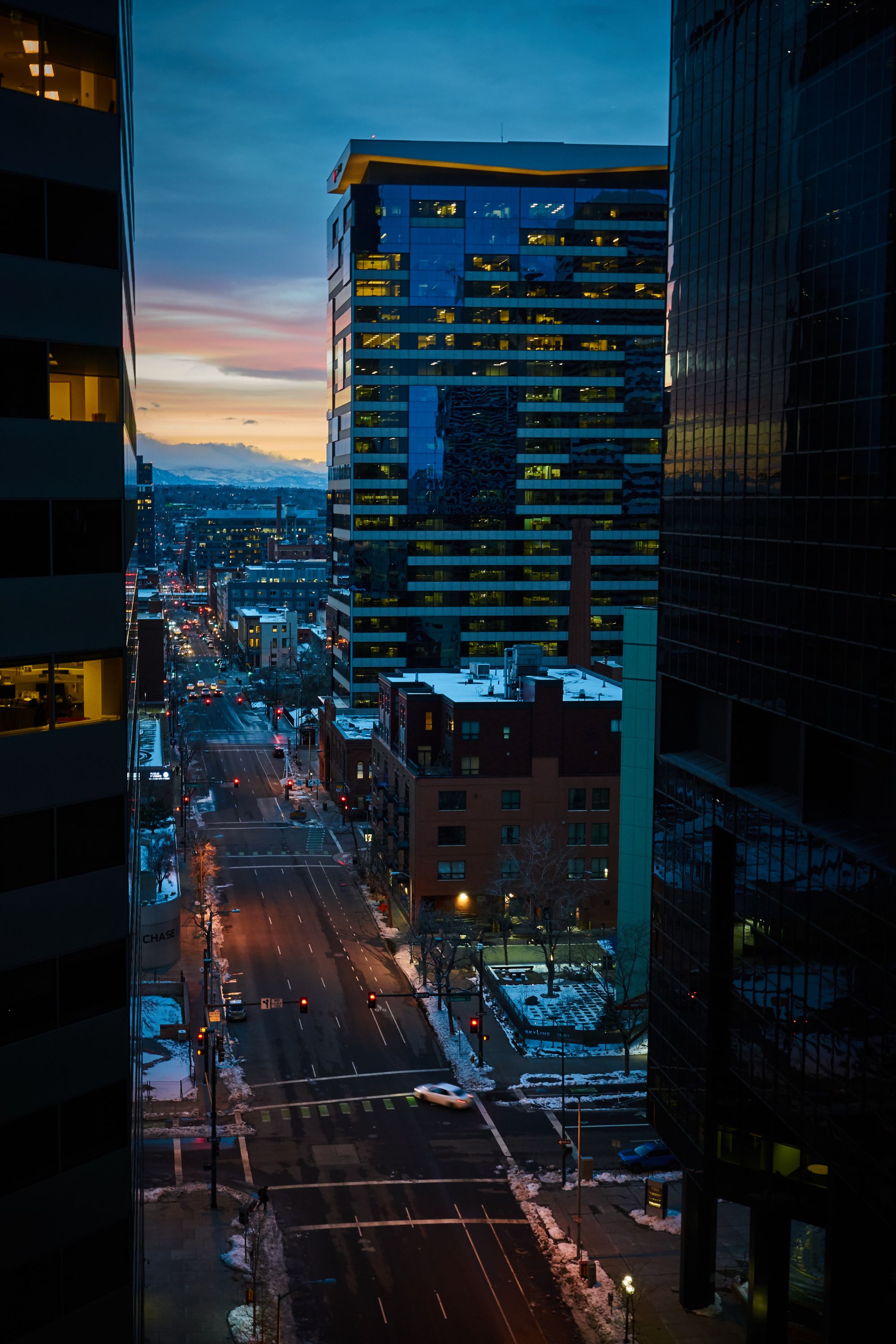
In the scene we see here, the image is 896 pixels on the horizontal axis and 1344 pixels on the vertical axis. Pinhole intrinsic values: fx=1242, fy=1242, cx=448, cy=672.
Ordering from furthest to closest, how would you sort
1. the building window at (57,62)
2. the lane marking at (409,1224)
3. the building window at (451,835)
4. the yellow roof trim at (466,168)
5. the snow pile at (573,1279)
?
the yellow roof trim at (466,168) < the building window at (451,835) < the lane marking at (409,1224) < the snow pile at (573,1279) < the building window at (57,62)

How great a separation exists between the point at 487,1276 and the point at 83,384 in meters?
36.0

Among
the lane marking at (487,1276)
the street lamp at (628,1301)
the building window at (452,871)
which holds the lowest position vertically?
the lane marking at (487,1276)

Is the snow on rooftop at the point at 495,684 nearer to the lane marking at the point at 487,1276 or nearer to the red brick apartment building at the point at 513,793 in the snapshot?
the red brick apartment building at the point at 513,793

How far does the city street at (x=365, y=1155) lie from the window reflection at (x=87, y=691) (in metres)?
27.3

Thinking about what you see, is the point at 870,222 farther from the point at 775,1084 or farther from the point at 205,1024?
the point at 205,1024

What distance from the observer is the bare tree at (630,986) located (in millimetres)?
68625

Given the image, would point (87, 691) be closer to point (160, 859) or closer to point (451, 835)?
point (451, 835)

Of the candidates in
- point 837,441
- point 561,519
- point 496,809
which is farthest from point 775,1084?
point 561,519

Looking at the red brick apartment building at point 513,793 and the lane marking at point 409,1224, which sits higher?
the red brick apartment building at point 513,793

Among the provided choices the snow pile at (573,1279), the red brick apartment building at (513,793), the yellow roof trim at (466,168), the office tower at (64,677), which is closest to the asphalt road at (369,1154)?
the snow pile at (573,1279)

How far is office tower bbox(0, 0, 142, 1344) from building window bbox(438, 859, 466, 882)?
6128cm

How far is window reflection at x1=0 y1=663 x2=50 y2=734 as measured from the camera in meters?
24.1

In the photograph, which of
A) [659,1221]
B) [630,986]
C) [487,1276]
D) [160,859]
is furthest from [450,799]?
[487,1276]

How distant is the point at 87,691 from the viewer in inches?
1003
